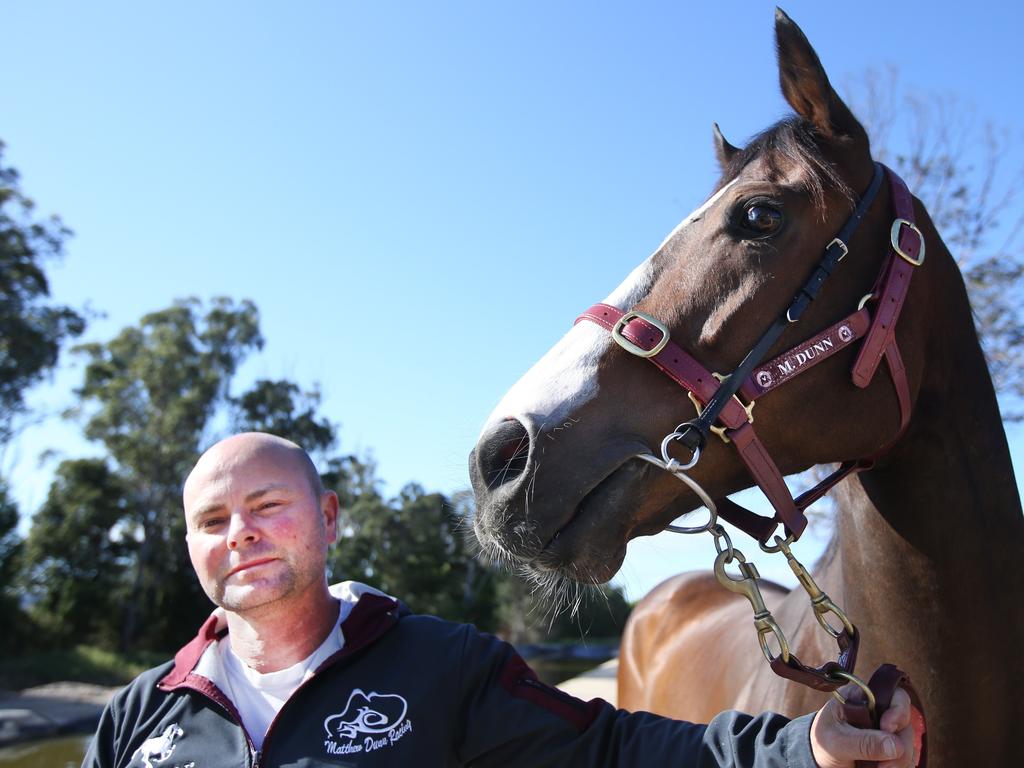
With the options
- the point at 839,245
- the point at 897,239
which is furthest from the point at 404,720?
the point at 897,239

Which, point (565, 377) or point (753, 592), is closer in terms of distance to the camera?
point (753, 592)

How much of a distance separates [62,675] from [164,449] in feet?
27.3

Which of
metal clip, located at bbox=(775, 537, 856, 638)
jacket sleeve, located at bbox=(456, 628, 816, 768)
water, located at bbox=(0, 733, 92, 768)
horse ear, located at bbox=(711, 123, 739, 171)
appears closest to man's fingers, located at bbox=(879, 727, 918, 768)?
jacket sleeve, located at bbox=(456, 628, 816, 768)

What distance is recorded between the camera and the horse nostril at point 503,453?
1.61m

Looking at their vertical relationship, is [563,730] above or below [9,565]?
below

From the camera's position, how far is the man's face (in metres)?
1.65

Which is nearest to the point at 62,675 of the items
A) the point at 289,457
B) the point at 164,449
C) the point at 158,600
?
the point at 158,600

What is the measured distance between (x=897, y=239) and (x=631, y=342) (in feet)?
2.25

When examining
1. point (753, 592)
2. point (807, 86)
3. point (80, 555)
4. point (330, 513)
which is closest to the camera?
point (753, 592)

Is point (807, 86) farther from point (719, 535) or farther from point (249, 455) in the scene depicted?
point (249, 455)

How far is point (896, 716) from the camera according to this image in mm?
1128

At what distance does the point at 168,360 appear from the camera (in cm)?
2759

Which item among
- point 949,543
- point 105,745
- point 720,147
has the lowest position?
point 105,745

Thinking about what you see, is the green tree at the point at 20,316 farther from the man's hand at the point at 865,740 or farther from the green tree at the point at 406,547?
the man's hand at the point at 865,740
